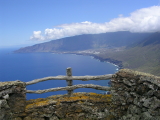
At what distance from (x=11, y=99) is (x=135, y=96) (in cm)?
534

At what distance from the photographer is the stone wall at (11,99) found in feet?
20.0

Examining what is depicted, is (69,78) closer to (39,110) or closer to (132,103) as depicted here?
(39,110)

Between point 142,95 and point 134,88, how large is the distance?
16.2 inches

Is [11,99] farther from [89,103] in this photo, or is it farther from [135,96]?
[135,96]

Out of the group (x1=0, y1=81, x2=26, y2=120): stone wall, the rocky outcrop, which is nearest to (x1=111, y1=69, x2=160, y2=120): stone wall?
the rocky outcrop

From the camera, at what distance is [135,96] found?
596 centimetres

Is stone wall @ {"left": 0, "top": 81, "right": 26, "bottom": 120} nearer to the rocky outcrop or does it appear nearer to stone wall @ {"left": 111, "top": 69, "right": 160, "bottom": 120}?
the rocky outcrop

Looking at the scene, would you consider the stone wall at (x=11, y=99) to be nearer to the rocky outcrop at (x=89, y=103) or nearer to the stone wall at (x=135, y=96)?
the rocky outcrop at (x=89, y=103)

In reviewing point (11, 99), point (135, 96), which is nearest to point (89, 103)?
point (135, 96)

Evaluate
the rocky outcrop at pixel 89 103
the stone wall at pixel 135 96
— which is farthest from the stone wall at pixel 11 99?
the stone wall at pixel 135 96

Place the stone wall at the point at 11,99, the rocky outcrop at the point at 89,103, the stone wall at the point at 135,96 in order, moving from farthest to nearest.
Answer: the stone wall at the point at 11,99 < the rocky outcrop at the point at 89,103 < the stone wall at the point at 135,96

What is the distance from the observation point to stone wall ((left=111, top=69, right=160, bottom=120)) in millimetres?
5340

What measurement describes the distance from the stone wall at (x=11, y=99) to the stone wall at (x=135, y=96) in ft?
13.8

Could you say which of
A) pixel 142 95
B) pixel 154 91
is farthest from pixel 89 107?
pixel 154 91
